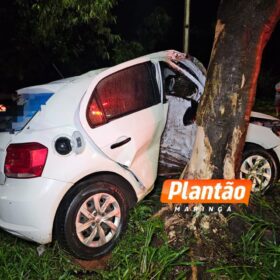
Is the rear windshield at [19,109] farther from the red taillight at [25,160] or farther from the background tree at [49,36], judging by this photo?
the background tree at [49,36]

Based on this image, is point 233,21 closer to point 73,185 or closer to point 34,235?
point 73,185

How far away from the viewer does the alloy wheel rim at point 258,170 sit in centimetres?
493

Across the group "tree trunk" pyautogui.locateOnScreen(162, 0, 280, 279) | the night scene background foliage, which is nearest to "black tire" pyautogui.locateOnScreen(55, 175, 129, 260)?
"tree trunk" pyautogui.locateOnScreen(162, 0, 280, 279)

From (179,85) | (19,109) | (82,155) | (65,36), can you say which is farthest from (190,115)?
(65,36)

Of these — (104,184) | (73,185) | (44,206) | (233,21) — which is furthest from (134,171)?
(233,21)

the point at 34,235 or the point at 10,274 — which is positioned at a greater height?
the point at 34,235

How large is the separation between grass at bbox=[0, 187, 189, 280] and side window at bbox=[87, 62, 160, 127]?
0.97 meters

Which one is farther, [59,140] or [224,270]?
[59,140]

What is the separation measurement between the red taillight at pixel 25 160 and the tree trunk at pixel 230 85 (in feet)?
4.49

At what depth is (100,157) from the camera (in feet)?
12.4

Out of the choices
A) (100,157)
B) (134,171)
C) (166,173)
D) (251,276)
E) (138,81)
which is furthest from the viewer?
(166,173)

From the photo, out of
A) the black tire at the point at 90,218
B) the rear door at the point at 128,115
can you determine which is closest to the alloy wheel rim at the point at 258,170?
the rear door at the point at 128,115

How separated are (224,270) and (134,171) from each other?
1250 mm

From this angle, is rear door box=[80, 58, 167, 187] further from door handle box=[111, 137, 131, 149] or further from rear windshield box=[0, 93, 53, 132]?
rear windshield box=[0, 93, 53, 132]
